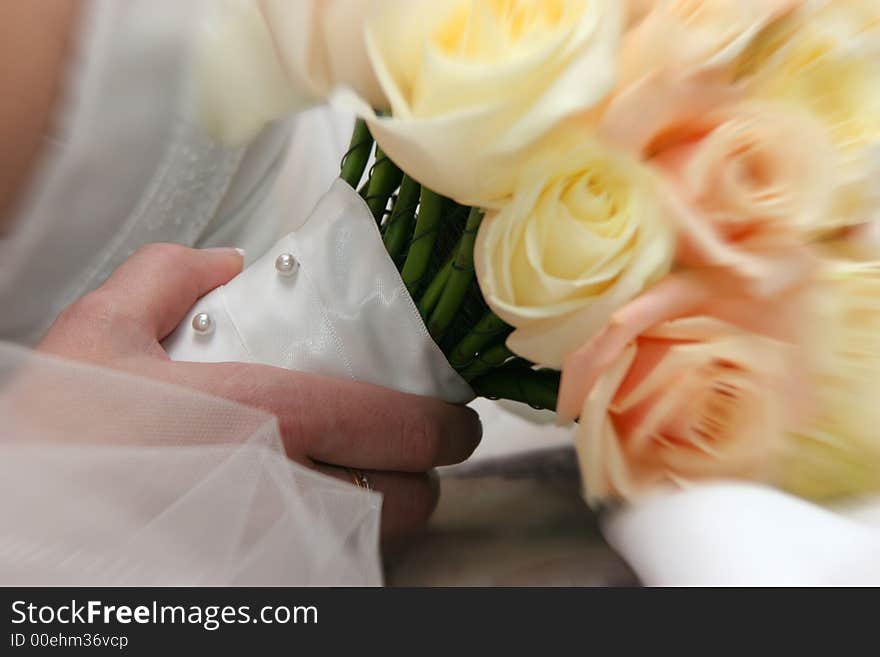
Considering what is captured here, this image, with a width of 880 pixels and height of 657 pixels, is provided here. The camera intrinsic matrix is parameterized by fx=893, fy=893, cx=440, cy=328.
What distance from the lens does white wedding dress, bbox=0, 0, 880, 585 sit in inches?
14.3

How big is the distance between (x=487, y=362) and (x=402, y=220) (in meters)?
0.09

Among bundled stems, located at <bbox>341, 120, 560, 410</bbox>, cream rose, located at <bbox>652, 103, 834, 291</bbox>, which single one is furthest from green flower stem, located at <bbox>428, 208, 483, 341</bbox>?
cream rose, located at <bbox>652, 103, 834, 291</bbox>

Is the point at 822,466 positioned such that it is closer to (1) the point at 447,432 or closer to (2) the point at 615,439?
(2) the point at 615,439

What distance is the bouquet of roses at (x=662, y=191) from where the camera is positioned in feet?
1.17

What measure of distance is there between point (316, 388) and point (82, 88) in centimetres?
26

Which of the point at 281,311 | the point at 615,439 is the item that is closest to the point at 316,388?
the point at 281,311

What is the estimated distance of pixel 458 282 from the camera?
47 cm

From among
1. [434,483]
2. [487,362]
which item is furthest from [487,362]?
[434,483]

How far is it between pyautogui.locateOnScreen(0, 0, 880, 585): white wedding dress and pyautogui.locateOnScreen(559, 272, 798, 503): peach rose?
18mm

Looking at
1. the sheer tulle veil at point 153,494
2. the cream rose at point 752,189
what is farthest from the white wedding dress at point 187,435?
the cream rose at point 752,189

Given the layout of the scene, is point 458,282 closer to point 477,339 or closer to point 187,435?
point 477,339

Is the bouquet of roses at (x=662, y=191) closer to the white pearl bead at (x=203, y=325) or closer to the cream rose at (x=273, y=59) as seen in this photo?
the cream rose at (x=273, y=59)

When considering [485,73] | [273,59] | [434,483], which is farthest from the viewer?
[434,483]

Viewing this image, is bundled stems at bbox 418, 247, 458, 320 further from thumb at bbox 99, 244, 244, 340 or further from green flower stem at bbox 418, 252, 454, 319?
thumb at bbox 99, 244, 244, 340
